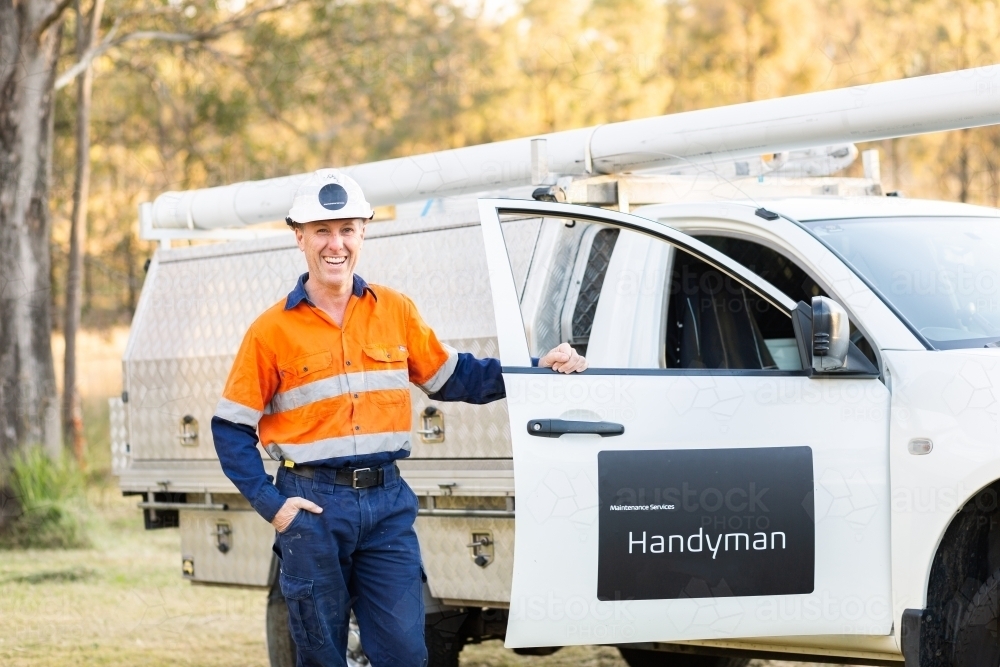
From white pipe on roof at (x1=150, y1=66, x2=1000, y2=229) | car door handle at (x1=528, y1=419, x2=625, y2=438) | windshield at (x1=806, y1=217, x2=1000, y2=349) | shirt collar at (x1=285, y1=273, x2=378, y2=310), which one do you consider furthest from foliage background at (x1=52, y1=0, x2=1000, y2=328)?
car door handle at (x1=528, y1=419, x2=625, y2=438)

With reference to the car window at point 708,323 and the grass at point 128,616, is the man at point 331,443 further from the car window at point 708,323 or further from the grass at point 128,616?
the grass at point 128,616

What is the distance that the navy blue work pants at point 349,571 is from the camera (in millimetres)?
4207

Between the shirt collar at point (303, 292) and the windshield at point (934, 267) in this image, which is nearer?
the shirt collar at point (303, 292)

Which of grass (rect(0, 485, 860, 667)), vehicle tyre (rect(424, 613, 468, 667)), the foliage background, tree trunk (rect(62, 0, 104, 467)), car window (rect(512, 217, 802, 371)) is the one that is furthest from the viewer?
the foliage background

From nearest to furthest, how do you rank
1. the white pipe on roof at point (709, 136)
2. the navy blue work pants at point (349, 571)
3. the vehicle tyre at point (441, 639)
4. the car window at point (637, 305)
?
the navy blue work pants at point (349, 571)
the white pipe on roof at point (709, 136)
the car window at point (637, 305)
the vehicle tyre at point (441, 639)

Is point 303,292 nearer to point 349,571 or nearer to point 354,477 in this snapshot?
point 354,477

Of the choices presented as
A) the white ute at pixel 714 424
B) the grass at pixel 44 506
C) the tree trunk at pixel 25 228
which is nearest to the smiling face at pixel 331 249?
the white ute at pixel 714 424

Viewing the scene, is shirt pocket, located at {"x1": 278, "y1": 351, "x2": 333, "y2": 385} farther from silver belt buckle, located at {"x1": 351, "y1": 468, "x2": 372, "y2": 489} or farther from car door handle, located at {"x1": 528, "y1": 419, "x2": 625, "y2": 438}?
car door handle, located at {"x1": 528, "y1": 419, "x2": 625, "y2": 438}

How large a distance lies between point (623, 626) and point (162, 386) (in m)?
3.03

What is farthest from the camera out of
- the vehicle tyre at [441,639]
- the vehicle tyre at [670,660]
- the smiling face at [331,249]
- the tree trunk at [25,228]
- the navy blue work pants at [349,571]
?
the tree trunk at [25,228]

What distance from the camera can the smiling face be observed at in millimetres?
4320

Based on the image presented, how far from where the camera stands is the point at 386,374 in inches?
173

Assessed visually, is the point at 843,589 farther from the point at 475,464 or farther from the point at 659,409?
the point at 475,464

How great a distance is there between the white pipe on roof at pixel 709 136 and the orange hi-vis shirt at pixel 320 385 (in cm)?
155
